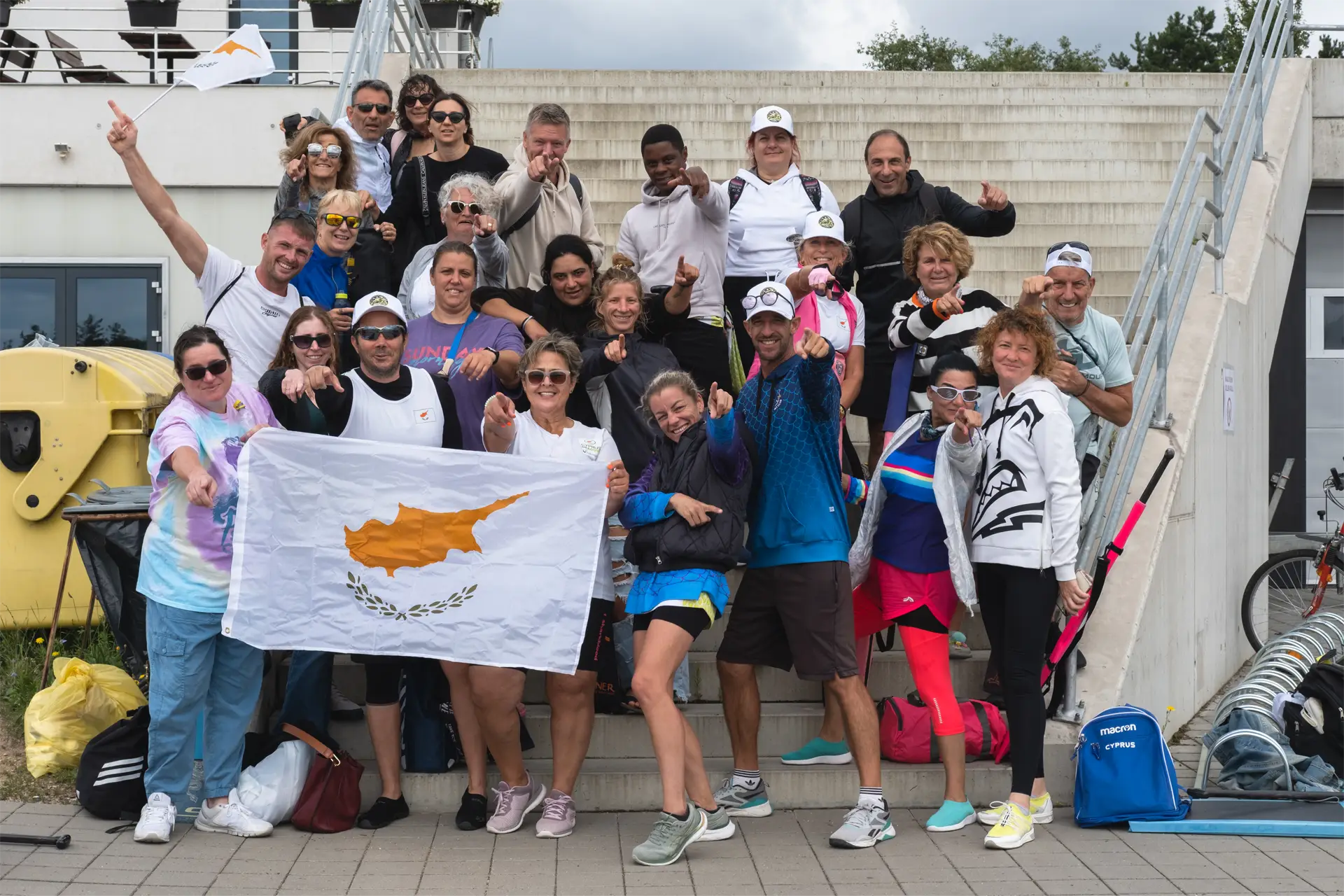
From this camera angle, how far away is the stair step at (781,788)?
6.12 metres

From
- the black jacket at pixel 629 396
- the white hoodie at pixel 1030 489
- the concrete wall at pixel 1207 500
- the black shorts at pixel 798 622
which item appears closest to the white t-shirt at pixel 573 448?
the black jacket at pixel 629 396

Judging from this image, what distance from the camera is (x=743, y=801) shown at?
6.01m

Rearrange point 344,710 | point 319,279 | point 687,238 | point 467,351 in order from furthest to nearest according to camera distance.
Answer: point 687,238 < point 319,279 < point 344,710 < point 467,351

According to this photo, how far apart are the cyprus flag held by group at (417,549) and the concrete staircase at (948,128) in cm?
541

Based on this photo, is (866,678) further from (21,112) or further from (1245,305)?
(21,112)

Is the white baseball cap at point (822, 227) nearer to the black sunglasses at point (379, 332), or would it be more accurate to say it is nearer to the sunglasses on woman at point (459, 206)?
the sunglasses on woman at point (459, 206)

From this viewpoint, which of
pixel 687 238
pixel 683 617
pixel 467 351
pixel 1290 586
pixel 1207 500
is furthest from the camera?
pixel 1290 586

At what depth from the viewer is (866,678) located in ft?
21.6

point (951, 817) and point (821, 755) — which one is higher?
point (821, 755)

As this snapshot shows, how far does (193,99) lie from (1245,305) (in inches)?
383

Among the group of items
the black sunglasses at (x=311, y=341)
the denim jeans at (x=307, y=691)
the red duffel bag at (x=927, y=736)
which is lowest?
the red duffel bag at (x=927, y=736)

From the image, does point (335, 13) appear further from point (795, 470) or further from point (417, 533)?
point (795, 470)

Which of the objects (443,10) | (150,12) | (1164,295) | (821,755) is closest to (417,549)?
(821,755)

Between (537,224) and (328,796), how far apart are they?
10.4ft
